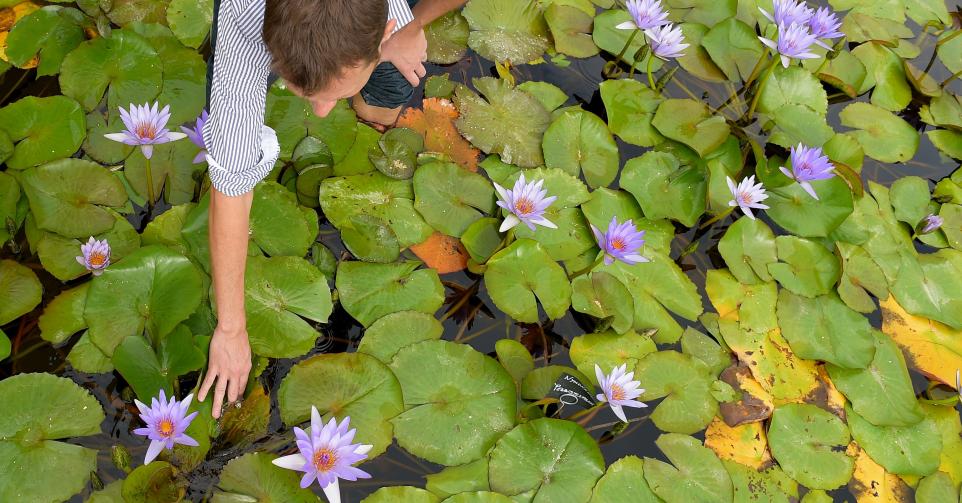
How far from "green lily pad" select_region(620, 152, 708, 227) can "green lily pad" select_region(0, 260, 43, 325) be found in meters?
1.92

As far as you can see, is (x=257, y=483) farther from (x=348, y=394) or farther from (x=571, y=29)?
(x=571, y=29)

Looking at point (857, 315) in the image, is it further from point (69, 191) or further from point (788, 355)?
point (69, 191)

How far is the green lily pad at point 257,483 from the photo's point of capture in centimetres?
168

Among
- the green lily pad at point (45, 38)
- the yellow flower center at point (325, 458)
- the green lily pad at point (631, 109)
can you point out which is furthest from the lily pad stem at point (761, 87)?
the green lily pad at point (45, 38)

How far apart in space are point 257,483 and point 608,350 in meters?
1.11

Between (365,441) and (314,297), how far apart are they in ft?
1.54

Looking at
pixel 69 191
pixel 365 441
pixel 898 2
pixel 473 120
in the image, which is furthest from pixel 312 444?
pixel 898 2

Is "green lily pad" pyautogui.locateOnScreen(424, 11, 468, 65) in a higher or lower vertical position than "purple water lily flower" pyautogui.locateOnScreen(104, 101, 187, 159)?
lower

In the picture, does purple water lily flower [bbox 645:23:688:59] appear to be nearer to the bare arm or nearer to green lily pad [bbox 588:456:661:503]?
green lily pad [bbox 588:456:661:503]

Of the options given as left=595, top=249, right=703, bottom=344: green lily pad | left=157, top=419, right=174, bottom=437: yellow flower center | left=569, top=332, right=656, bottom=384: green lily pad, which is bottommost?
left=569, top=332, right=656, bottom=384: green lily pad

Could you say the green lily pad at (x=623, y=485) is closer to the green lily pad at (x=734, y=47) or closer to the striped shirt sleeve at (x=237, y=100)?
the striped shirt sleeve at (x=237, y=100)

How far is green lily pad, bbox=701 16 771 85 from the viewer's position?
9.52 feet

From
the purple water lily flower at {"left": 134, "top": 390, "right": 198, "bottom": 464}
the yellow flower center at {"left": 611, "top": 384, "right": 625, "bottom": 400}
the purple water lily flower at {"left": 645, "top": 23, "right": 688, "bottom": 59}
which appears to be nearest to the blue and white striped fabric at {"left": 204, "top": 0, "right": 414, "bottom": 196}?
the purple water lily flower at {"left": 134, "top": 390, "right": 198, "bottom": 464}

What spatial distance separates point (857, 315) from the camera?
232cm
